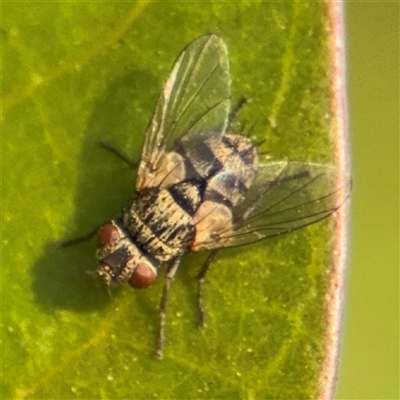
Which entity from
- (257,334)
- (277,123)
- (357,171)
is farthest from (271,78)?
(357,171)

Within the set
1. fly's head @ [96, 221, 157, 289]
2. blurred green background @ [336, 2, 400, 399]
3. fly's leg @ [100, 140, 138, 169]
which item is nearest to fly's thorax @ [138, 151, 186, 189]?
fly's leg @ [100, 140, 138, 169]

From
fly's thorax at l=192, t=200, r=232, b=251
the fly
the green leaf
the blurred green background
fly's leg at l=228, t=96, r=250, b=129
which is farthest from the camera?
the blurred green background

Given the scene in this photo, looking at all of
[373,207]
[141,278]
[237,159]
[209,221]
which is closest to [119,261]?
[141,278]

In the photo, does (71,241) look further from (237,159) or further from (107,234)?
(237,159)

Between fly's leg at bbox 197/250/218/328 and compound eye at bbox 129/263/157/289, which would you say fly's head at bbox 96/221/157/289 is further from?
fly's leg at bbox 197/250/218/328

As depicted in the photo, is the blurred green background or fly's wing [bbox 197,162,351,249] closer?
fly's wing [bbox 197,162,351,249]

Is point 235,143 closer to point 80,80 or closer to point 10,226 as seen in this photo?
point 80,80

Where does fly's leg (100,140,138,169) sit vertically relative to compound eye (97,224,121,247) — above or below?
above
